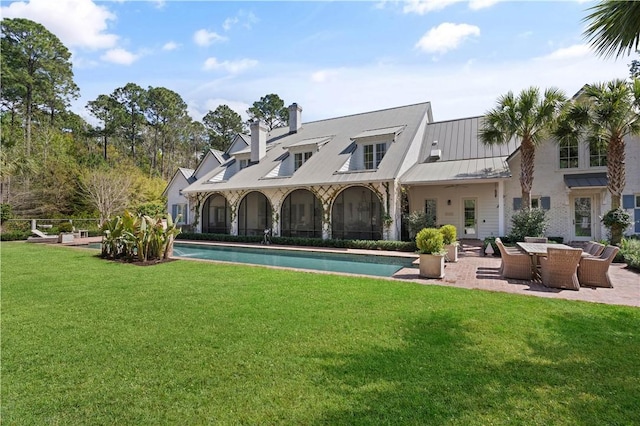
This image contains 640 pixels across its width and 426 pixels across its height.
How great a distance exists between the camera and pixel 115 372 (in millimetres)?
3553

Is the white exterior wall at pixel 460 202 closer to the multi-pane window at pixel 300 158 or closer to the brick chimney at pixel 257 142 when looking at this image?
the multi-pane window at pixel 300 158

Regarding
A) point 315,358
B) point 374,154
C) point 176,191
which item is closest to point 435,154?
point 374,154

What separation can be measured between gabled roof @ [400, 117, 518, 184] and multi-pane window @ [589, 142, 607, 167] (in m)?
3.28

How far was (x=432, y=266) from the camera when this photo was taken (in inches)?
350

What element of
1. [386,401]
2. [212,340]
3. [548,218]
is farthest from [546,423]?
[548,218]

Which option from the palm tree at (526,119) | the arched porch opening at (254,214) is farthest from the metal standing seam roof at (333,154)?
the palm tree at (526,119)

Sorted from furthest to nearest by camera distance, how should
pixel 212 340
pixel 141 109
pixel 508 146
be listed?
A: pixel 141 109, pixel 508 146, pixel 212 340

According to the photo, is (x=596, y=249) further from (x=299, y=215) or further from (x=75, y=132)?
(x=75, y=132)

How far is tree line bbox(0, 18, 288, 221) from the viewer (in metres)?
27.7

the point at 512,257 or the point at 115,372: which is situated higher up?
the point at 512,257

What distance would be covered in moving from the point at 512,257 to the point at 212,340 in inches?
311

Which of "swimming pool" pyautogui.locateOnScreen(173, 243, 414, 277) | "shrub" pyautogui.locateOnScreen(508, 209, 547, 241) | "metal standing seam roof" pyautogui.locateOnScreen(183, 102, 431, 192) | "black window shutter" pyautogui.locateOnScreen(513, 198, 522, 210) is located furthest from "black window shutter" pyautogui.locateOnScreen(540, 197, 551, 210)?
"swimming pool" pyautogui.locateOnScreen(173, 243, 414, 277)

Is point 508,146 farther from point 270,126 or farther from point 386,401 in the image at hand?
point 270,126

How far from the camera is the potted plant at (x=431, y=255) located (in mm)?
8828
